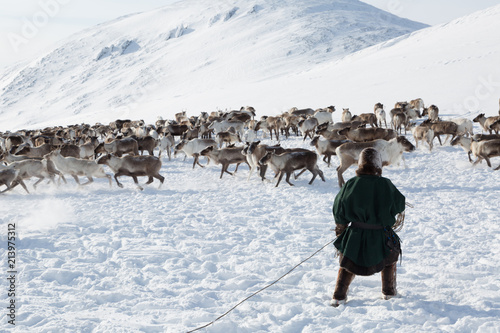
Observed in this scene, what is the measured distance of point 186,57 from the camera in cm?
10212

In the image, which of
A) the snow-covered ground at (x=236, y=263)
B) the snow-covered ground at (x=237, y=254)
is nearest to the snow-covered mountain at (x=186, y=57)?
the snow-covered ground at (x=237, y=254)

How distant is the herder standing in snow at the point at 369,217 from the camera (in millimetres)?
4371

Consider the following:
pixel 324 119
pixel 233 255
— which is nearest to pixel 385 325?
pixel 233 255

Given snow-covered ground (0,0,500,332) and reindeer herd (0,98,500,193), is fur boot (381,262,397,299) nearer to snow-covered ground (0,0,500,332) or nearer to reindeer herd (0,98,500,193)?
snow-covered ground (0,0,500,332)

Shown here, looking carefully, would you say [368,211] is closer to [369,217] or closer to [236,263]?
[369,217]

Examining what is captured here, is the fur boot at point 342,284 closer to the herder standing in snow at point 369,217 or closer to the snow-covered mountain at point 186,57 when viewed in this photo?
the herder standing in snow at point 369,217

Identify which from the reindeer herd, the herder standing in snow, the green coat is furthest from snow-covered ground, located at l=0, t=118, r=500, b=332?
the reindeer herd

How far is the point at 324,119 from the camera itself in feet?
76.6

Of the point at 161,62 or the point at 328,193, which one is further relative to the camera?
the point at 161,62

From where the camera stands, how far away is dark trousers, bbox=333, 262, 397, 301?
464 cm

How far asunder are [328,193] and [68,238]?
6201mm

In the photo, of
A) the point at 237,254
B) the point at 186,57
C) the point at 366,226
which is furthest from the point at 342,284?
the point at 186,57

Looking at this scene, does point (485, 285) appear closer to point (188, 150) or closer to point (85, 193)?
point (85, 193)

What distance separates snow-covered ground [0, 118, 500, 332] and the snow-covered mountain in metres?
39.4
